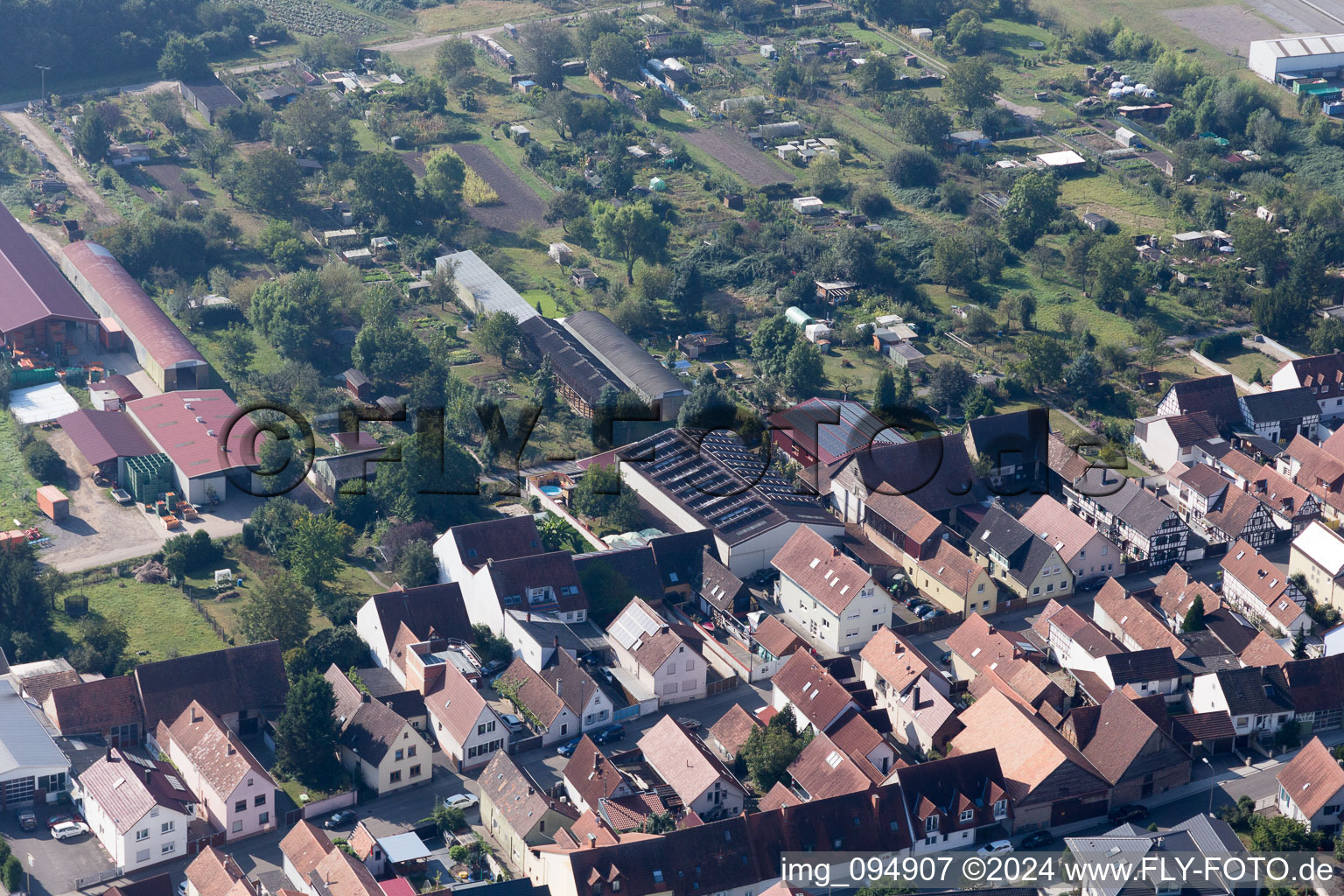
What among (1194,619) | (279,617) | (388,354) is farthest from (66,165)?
(1194,619)

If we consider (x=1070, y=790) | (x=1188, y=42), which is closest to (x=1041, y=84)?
(x=1188, y=42)

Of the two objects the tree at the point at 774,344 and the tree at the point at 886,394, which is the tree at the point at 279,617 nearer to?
the tree at the point at 774,344

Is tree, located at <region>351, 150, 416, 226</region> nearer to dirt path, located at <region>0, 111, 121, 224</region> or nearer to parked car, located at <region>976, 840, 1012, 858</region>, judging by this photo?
dirt path, located at <region>0, 111, 121, 224</region>

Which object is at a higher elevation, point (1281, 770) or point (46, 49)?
point (1281, 770)

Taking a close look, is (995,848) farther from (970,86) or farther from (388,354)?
(970,86)

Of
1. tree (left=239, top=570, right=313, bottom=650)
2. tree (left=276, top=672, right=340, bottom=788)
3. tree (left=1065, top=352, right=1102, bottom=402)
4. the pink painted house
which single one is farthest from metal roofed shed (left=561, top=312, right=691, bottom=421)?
the pink painted house

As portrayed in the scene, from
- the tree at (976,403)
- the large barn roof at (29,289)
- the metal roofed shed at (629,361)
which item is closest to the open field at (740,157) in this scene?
the metal roofed shed at (629,361)

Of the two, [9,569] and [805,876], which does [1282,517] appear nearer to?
[805,876]
